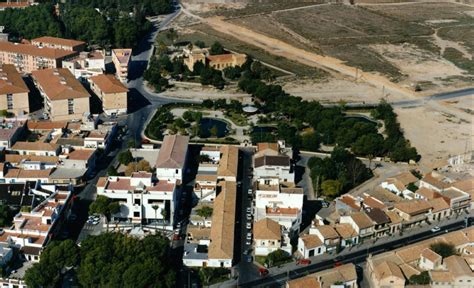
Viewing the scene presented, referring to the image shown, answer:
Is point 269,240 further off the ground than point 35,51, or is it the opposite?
point 35,51

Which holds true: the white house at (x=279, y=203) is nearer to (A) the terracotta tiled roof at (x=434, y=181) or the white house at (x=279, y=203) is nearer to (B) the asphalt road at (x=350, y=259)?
(B) the asphalt road at (x=350, y=259)

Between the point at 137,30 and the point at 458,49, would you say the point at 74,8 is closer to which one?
the point at 137,30

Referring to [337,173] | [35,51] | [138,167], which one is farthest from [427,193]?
[35,51]

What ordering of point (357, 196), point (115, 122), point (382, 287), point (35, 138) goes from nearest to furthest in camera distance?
point (382, 287)
point (357, 196)
point (35, 138)
point (115, 122)

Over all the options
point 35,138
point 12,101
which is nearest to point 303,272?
point 35,138

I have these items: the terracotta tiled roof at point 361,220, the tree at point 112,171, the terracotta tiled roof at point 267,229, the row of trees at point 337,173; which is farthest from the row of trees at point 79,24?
the terracotta tiled roof at point 361,220

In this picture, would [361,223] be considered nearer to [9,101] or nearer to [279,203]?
[279,203]
